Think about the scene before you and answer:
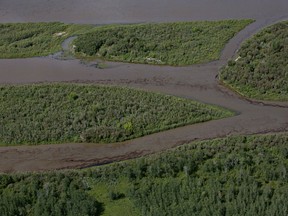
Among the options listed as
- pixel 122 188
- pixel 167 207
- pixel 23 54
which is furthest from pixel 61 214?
pixel 23 54

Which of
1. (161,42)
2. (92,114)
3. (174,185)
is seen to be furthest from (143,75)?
(174,185)

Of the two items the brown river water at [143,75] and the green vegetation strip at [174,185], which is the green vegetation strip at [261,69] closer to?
the brown river water at [143,75]

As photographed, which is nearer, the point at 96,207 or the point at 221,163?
the point at 96,207

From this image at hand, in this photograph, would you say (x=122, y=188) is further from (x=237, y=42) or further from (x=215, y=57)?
(x=237, y=42)

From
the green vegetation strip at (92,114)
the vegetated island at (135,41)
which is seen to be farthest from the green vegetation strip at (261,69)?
the green vegetation strip at (92,114)

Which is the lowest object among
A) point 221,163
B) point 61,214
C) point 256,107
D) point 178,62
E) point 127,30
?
point 61,214

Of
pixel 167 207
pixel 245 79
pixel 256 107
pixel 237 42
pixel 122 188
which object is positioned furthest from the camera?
pixel 237 42
